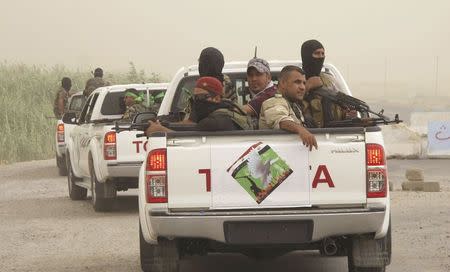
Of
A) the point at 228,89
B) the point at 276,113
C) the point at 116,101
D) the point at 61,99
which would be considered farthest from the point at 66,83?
the point at 276,113

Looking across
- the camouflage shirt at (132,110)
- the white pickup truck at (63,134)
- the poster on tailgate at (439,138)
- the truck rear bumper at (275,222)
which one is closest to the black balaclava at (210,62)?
the truck rear bumper at (275,222)

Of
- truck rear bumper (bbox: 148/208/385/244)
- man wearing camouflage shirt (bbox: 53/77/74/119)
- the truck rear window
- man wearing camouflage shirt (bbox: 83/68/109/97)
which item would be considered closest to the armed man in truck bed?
truck rear bumper (bbox: 148/208/385/244)

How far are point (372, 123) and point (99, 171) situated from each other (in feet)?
25.2

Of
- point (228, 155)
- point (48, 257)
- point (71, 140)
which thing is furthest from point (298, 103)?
point (71, 140)

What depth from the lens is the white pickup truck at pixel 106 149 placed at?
16.7 meters

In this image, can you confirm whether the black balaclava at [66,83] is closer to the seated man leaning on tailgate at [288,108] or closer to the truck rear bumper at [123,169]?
the truck rear bumper at [123,169]

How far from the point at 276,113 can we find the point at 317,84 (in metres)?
1.10

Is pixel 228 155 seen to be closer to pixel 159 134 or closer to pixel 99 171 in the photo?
pixel 159 134

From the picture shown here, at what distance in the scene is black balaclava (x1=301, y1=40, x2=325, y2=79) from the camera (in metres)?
10.8

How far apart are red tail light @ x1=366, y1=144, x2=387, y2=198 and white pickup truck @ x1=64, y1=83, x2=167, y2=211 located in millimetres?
7709

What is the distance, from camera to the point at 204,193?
8.91 m

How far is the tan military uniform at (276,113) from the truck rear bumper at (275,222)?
2.35ft

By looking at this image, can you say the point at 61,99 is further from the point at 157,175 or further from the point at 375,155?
the point at 375,155

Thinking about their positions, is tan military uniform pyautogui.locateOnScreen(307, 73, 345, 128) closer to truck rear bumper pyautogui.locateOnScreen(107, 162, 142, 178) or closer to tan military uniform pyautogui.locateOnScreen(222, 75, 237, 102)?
tan military uniform pyautogui.locateOnScreen(222, 75, 237, 102)
